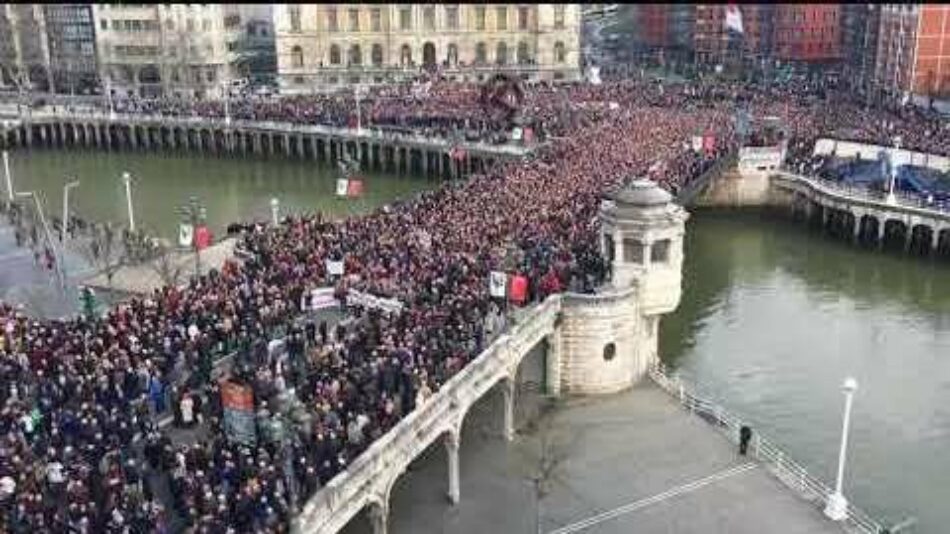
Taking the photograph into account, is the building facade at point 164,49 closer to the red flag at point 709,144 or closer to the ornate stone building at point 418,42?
the ornate stone building at point 418,42

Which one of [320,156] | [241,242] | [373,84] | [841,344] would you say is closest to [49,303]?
[241,242]

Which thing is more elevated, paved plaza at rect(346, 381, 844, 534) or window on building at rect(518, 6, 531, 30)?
window on building at rect(518, 6, 531, 30)

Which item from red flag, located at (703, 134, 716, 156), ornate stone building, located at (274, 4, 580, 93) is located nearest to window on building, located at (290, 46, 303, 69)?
ornate stone building, located at (274, 4, 580, 93)

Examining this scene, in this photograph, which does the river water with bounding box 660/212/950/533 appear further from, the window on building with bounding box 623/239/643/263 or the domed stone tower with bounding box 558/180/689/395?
the window on building with bounding box 623/239/643/263

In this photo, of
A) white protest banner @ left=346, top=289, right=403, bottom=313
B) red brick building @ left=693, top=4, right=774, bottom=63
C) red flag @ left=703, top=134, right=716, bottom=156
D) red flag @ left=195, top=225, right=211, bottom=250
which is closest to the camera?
white protest banner @ left=346, top=289, right=403, bottom=313

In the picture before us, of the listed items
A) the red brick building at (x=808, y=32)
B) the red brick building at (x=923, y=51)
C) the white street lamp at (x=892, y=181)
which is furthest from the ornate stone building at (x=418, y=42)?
the white street lamp at (x=892, y=181)

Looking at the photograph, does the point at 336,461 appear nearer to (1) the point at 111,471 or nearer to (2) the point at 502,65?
(1) the point at 111,471

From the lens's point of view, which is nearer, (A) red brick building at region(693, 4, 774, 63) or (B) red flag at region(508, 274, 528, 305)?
(B) red flag at region(508, 274, 528, 305)
